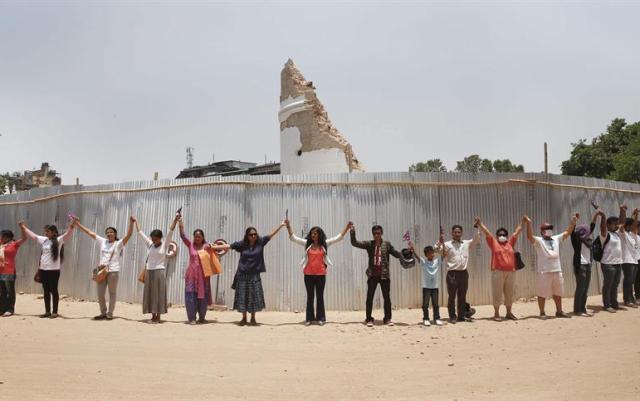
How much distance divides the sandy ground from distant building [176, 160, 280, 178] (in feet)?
108

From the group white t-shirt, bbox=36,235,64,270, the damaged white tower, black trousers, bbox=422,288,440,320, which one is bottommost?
black trousers, bbox=422,288,440,320

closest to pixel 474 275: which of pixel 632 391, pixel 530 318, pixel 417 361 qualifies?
pixel 530 318

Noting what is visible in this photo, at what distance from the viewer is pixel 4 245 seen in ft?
32.3

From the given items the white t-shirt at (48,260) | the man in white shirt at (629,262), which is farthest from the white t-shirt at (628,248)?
the white t-shirt at (48,260)

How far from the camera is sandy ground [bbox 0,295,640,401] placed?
4941mm

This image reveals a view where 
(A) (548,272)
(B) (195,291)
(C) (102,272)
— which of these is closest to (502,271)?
(A) (548,272)

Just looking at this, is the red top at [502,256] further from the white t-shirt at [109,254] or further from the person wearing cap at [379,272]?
the white t-shirt at [109,254]

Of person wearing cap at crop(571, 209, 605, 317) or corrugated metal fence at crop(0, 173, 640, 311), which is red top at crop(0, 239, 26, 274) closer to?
corrugated metal fence at crop(0, 173, 640, 311)

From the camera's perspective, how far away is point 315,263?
8.76 m

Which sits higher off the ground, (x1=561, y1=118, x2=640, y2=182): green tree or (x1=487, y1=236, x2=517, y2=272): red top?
(x1=561, y1=118, x2=640, y2=182): green tree

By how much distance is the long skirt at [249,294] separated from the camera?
28.3 ft

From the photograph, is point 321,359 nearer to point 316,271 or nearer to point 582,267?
point 316,271

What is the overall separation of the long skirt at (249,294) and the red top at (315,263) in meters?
0.82

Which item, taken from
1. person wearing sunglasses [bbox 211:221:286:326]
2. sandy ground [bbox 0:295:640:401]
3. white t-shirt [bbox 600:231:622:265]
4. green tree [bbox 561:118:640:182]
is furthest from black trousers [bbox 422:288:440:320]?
green tree [bbox 561:118:640:182]
